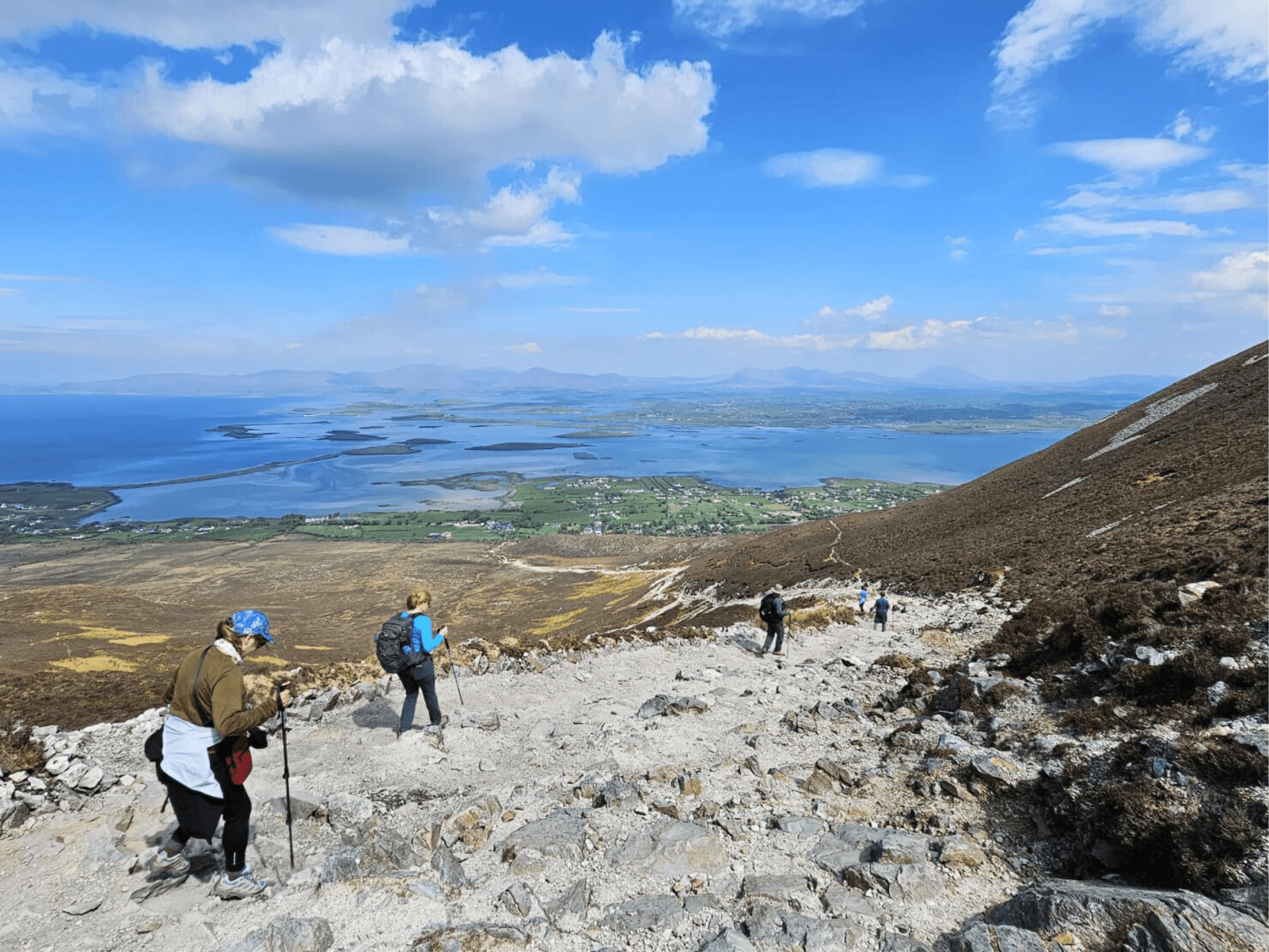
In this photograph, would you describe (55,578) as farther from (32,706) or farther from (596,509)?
(596,509)

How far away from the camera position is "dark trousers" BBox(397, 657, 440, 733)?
369 inches

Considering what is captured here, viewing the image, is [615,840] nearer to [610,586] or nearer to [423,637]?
[423,637]

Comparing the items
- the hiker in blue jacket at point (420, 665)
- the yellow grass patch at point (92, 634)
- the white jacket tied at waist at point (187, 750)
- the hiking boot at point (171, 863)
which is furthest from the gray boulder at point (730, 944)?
the yellow grass patch at point (92, 634)

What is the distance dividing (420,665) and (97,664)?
2734 cm

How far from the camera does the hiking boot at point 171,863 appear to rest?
5.98m

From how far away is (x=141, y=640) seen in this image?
33094mm

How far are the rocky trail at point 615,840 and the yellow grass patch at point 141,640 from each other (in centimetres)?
2862

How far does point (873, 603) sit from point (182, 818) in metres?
20.7

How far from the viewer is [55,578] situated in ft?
218

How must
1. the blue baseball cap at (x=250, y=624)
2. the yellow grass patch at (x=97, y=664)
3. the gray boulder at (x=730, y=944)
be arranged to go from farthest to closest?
1. the yellow grass patch at (x=97, y=664)
2. the blue baseball cap at (x=250, y=624)
3. the gray boulder at (x=730, y=944)

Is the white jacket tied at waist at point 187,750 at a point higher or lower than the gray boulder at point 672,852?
higher

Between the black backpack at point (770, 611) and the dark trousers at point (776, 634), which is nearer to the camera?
the black backpack at point (770, 611)

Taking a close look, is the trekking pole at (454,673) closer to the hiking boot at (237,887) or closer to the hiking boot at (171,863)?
the hiking boot at (171,863)

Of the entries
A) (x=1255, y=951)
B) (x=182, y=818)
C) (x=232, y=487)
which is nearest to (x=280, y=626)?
(x=182, y=818)
